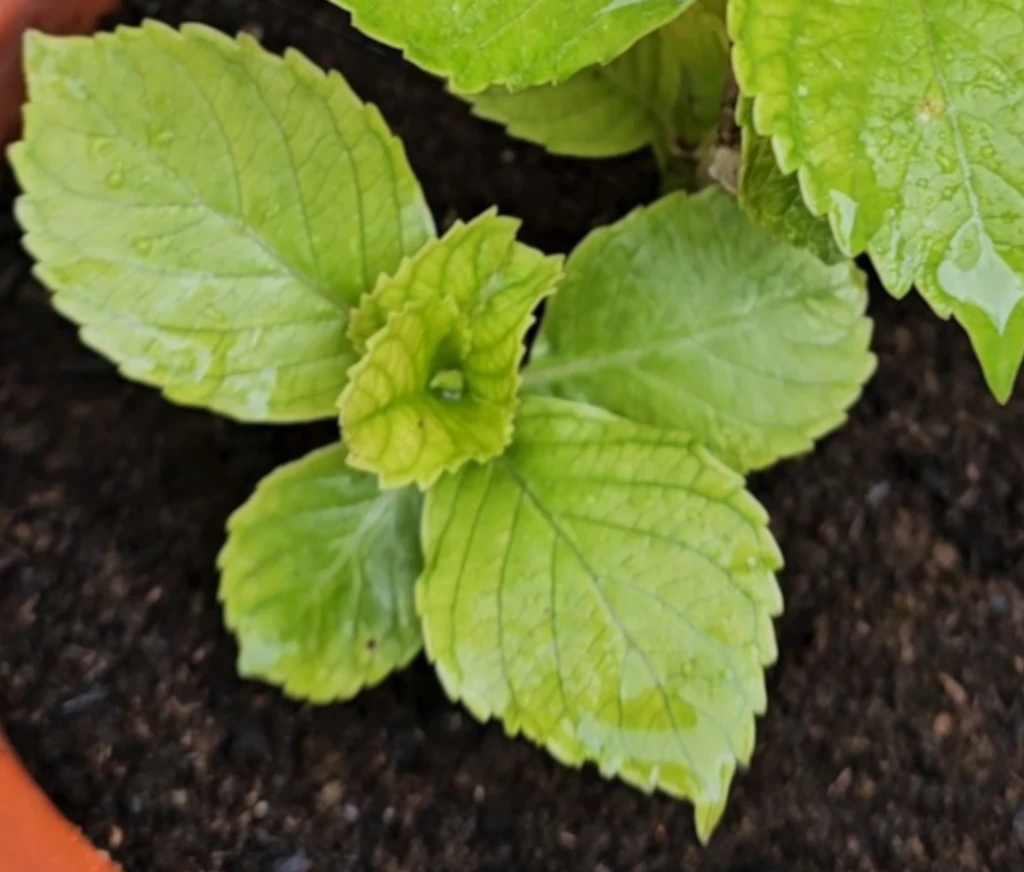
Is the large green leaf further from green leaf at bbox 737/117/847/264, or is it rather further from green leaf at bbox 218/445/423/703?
green leaf at bbox 218/445/423/703

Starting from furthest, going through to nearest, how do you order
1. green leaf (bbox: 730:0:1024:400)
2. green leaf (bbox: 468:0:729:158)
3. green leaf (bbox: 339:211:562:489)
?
green leaf (bbox: 468:0:729:158) < green leaf (bbox: 339:211:562:489) < green leaf (bbox: 730:0:1024:400)

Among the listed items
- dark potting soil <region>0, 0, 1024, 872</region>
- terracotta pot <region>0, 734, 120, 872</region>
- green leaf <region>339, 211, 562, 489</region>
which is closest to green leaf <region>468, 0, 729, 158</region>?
dark potting soil <region>0, 0, 1024, 872</region>

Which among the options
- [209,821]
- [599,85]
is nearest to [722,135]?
[599,85]

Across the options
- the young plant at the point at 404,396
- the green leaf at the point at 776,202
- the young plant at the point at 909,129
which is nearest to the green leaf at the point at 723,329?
the young plant at the point at 404,396

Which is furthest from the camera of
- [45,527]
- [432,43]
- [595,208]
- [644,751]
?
[595,208]

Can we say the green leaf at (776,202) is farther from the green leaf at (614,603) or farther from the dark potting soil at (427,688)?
the dark potting soil at (427,688)

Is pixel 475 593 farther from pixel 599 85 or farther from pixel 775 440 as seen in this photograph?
pixel 599 85
